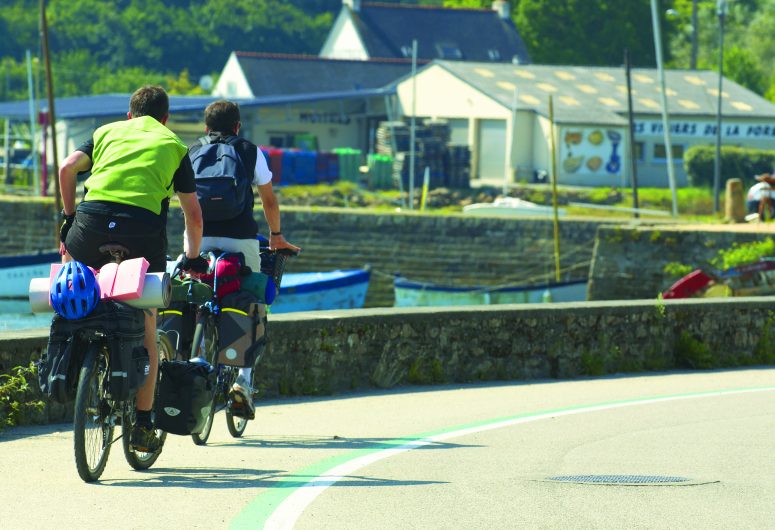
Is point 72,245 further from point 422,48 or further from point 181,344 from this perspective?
point 422,48

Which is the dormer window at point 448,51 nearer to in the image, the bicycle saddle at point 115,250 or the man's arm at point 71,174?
the man's arm at point 71,174

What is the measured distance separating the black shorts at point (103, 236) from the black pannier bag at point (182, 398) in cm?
70

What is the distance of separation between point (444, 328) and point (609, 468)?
4.34 meters

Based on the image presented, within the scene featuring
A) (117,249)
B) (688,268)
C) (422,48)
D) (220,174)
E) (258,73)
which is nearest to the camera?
(117,249)

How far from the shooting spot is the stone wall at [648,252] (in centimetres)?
3528

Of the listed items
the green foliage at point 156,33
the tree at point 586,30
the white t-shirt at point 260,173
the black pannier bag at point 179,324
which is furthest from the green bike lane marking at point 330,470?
the green foliage at point 156,33

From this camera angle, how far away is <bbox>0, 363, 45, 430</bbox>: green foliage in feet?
29.7

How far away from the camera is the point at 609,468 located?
8102 millimetres

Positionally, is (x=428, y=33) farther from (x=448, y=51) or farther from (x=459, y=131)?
(x=459, y=131)

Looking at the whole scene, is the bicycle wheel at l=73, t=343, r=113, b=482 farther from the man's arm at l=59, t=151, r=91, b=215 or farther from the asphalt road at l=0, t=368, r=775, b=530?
the man's arm at l=59, t=151, r=91, b=215

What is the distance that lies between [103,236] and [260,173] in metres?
1.71

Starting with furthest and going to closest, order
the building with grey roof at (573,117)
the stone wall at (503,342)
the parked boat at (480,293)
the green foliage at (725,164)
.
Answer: the building with grey roof at (573,117) < the green foliage at (725,164) < the parked boat at (480,293) < the stone wall at (503,342)

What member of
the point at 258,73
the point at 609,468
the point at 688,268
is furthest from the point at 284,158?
the point at 609,468

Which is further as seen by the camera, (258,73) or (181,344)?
(258,73)
